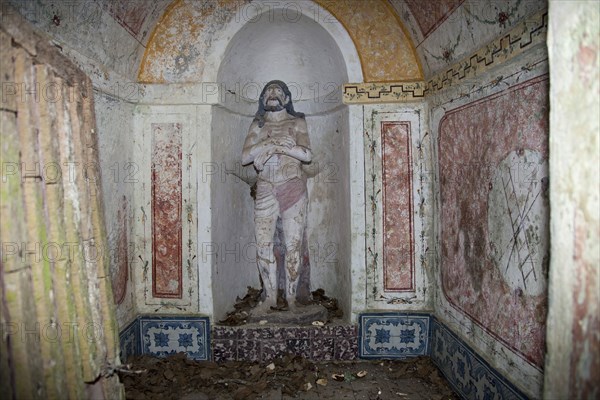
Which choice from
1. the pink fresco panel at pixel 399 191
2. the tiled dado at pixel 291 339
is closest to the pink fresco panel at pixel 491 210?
the pink fresco panel at pixel 399 191

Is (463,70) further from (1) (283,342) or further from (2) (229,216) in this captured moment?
(1) (283,342)

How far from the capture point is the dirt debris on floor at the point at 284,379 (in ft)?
12.6

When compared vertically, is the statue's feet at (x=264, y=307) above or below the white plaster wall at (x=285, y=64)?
below

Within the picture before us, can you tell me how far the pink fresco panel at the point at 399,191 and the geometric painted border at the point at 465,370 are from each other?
58 cm

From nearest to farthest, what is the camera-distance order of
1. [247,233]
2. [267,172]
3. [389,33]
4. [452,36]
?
[452,36]
[389,33]
[267,172]
[247,233]

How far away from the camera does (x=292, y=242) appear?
191 inches

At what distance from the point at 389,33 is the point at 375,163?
4.29 ft

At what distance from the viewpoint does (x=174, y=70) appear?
4492 mm

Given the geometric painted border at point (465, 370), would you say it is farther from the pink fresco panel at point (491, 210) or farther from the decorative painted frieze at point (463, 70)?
the decorative painted frieze at point (463, 70)

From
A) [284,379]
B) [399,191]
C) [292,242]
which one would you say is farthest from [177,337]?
[399,191]

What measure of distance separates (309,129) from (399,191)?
148cm

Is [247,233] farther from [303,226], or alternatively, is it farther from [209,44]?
[209,44]

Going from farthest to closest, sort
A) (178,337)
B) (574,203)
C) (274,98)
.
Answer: (274,98) < (178,337) < (574,203)

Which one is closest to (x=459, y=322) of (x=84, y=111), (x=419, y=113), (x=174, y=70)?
(x=419, y=113)
